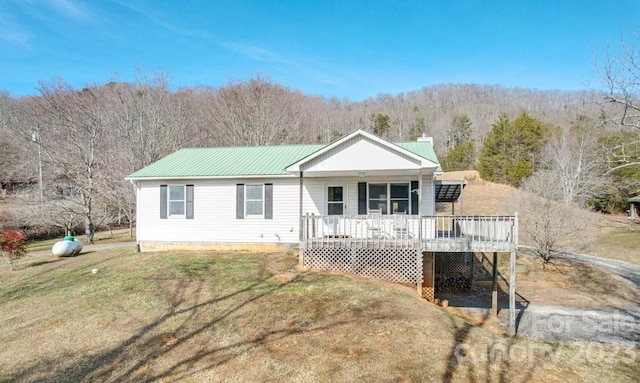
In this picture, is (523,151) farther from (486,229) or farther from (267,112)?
(486,229)

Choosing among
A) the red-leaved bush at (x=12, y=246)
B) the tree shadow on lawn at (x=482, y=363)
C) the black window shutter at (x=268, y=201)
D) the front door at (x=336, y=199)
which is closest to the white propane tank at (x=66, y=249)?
the red-leaved bush at (x=12, y=246)

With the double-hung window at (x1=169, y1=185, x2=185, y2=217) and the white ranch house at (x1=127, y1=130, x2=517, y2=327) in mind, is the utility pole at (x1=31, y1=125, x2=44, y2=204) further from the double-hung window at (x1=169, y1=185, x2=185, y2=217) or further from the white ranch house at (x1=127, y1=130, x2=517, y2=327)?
the double-hung window at (x1=169, y1=185, x2=185, y2=217)

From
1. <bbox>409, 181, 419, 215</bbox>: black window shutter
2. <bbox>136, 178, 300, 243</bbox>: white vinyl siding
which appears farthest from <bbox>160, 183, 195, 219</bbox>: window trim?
<bbox>409, 181, 419, 215</bbox>: black window shutter

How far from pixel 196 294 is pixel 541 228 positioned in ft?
52.8

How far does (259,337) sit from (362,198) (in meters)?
7.72

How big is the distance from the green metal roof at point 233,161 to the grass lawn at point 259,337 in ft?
15.9

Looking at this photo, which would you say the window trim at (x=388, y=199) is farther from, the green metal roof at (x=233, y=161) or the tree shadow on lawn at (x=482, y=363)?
the tree shadow on lawn at (x=482, y=363)

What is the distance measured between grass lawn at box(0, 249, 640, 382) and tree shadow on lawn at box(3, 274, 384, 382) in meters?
0.02

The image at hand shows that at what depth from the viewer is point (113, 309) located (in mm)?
8656

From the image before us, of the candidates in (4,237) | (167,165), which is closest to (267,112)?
(167,165)

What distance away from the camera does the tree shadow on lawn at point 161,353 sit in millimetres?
5871

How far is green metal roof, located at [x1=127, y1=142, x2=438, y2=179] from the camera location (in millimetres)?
14461

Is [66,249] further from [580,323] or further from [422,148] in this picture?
[580,323]

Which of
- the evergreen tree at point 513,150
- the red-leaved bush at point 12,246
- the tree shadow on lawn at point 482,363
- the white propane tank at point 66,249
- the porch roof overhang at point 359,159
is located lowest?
the tree shadow on lawn at point 482,363
